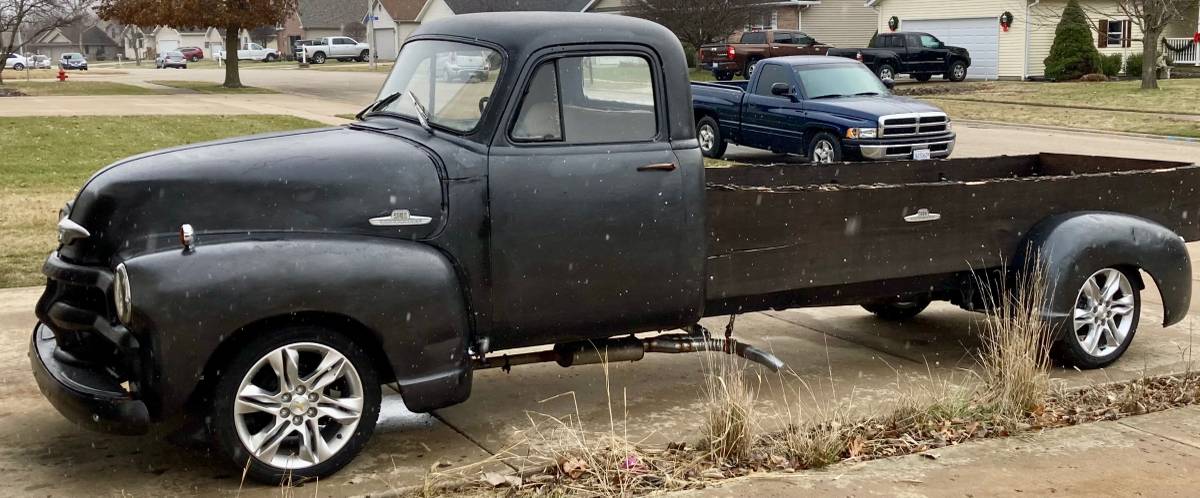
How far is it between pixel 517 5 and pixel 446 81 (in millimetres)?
64294

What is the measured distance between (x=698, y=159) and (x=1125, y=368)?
9.78 feet

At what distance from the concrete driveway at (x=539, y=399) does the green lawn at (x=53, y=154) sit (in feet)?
6.29

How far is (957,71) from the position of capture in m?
42.7

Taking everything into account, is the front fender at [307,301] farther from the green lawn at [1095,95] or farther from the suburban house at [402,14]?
the suburban house at [402,14]

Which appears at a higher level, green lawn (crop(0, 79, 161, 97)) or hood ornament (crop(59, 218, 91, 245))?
green lawn (crop(0, 79, 161, 97))

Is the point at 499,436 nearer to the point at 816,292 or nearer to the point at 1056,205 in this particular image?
the point at 816,292

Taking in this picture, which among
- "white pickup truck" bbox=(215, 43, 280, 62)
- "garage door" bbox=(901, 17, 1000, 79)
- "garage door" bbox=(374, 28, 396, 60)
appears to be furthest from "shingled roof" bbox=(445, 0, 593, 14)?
"garage door" bbox=(901, 17, 1000, 79)

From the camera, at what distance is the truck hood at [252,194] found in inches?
199

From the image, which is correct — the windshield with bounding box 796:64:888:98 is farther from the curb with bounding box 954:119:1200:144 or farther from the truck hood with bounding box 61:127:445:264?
the truck hood with bounding box 61:127:445:264

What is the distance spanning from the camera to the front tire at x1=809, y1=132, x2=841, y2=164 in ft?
55.7

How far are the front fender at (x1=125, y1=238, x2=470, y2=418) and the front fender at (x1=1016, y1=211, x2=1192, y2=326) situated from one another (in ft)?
10.9

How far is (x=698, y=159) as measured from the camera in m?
5.98

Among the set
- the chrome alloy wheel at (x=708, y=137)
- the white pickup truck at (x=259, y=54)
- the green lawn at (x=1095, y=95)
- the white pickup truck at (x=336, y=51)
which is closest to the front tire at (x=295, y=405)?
the chrome alloy wheel at (x=708, y=137)

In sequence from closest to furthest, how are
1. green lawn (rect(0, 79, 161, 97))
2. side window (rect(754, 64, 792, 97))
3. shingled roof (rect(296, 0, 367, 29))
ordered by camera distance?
side window (rect(754, 64, 792, 97)) → green lawn (rect(0, 79, 161, 97)) → shingled roof (rect(296, 0, 367, 29))
